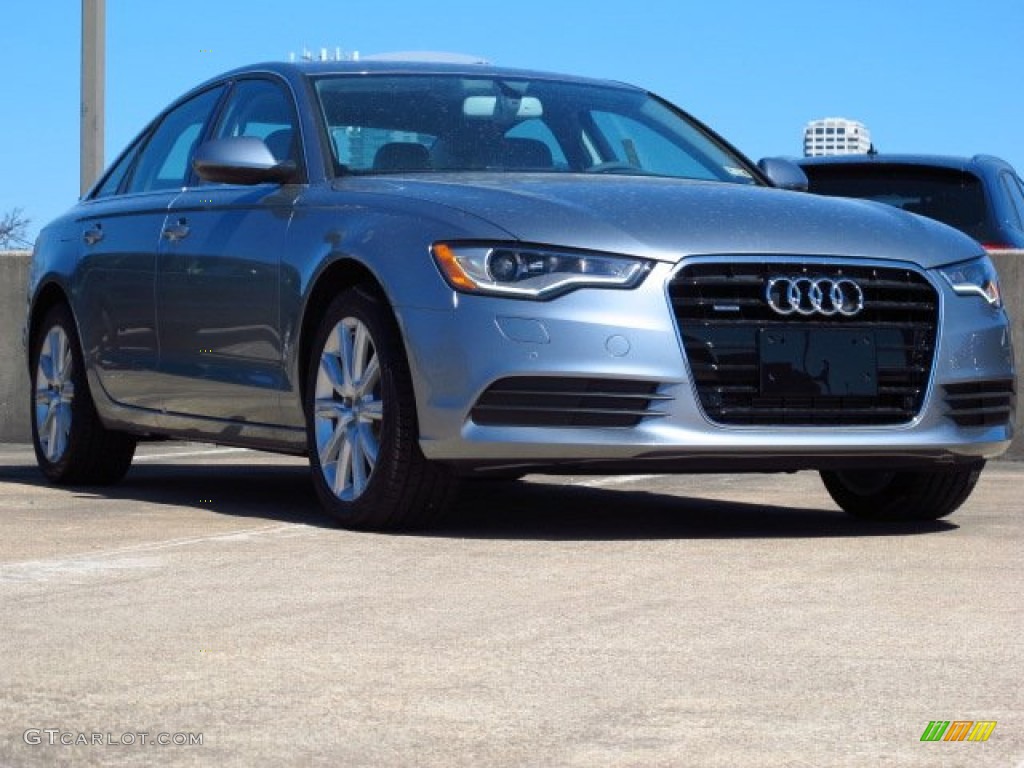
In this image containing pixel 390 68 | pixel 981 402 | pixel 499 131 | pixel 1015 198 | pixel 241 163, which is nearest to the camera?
pixel 981 402

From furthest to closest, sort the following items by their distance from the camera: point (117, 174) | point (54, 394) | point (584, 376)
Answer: point (117, 174) → point (54, 394) → point (584, 376)

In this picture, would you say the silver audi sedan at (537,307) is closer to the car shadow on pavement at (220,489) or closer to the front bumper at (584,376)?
the front bumper at (584,376)

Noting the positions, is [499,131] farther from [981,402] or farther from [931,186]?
[931,186]

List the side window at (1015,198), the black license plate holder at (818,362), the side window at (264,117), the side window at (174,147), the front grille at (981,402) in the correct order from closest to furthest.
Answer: the black license plate holder at (818,362) < the front grille at (981,402) < the side window at (264,117) < the side window at (174,147) < the side window at (1015,198)

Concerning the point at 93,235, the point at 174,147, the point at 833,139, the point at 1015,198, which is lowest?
the point at 833,139

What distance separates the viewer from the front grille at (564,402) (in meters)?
6.91

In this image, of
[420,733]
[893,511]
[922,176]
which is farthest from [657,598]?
[922,176]

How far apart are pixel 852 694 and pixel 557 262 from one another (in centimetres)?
279

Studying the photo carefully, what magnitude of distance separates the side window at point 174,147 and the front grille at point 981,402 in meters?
3.19

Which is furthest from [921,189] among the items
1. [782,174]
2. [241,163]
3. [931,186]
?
[241,163]

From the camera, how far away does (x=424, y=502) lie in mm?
7188

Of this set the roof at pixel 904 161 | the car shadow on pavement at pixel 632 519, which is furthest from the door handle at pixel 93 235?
the roof at pixel 904 161

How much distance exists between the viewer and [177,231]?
346 inches

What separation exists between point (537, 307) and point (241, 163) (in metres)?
1.53
